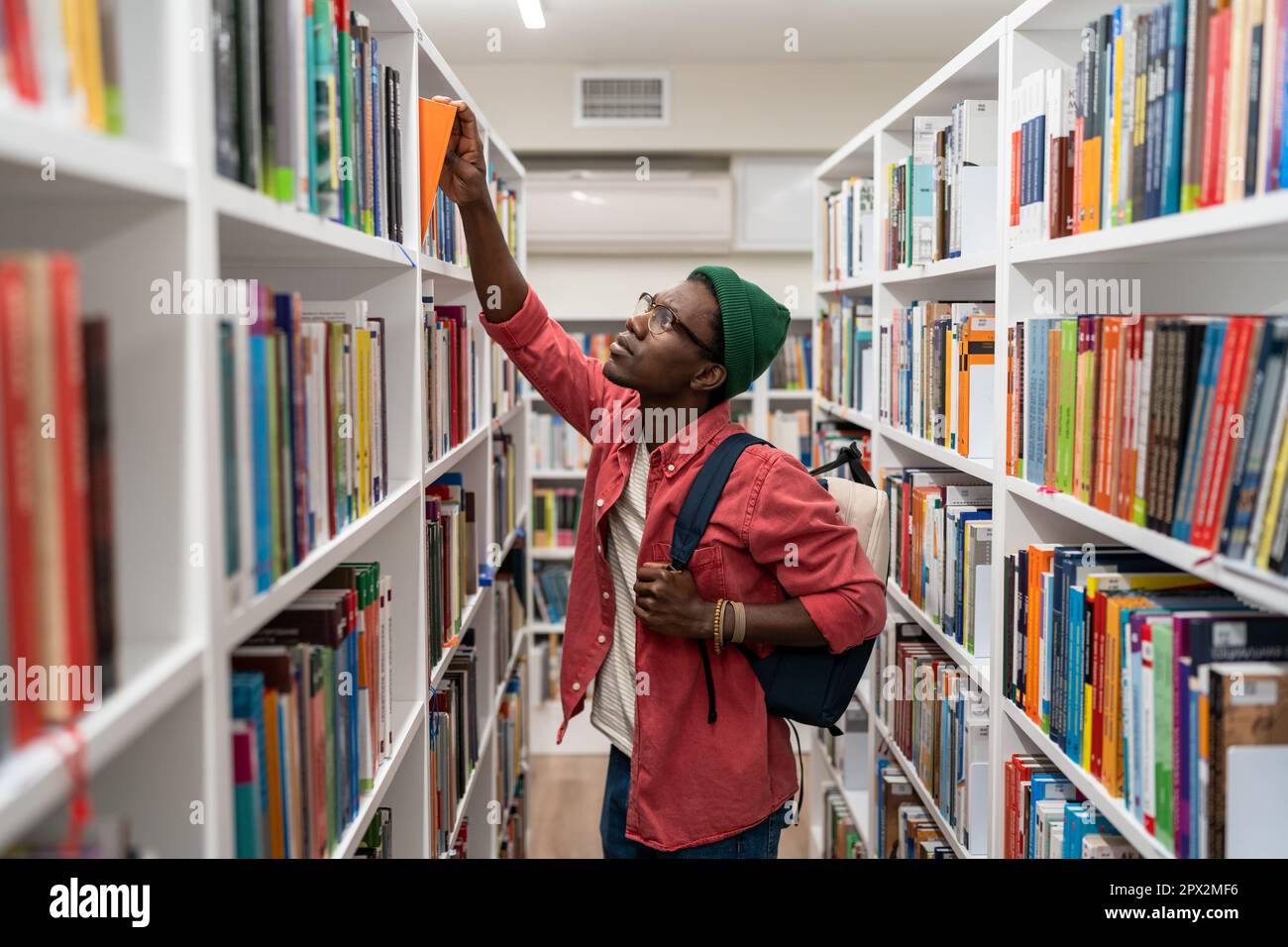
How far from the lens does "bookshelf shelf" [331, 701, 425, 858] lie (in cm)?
125

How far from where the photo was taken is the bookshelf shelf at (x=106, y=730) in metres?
0.63

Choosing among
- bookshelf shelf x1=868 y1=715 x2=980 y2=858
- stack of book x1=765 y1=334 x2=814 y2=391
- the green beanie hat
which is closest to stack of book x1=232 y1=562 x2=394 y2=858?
the green beanie hat

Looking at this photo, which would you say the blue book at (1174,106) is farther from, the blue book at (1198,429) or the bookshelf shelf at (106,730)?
the bookshelf shelf at (106,730)

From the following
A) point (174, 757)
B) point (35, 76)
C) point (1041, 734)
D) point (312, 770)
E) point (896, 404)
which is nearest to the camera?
point (35, 76)

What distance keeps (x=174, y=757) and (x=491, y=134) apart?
7.15 feet

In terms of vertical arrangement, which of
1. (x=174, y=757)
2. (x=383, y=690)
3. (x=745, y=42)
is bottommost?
(x=383, y=690)

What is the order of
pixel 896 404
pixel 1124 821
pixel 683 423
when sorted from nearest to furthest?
pixel 1124 821 < pixel 683 423 < pixel 896 404

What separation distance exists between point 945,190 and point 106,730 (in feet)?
6.89

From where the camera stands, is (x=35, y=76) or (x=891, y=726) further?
(x=891, y=726)

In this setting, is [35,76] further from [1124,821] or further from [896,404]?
[896,404]

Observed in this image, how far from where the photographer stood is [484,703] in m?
2.73

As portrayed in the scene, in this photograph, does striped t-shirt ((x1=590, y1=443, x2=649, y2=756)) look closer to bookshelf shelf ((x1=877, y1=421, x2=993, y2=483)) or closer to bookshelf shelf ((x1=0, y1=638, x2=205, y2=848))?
bookshelf shelf ((x1=877, y1=421, x2=993, y2=483))

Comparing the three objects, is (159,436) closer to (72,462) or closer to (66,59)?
(72,462)

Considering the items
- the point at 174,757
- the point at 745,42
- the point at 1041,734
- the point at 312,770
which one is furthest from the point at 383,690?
the point at 745,42
